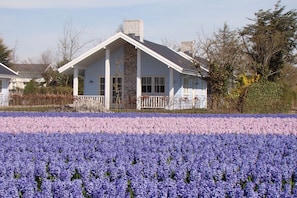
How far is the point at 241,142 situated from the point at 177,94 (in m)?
22.2

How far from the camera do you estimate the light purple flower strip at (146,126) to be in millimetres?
13177

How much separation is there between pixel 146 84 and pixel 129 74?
135 centimetres

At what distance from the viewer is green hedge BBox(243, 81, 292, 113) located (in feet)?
83.9

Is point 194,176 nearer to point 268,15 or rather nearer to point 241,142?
point 241,142

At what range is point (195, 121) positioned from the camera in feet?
51.2

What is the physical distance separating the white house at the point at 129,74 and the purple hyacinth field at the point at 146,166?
1818 cm

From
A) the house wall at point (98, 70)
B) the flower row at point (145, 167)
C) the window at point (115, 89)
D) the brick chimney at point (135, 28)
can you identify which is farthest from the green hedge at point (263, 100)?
the flower row at point (145, 167)

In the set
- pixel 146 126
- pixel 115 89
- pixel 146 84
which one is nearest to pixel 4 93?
pixel 115 89

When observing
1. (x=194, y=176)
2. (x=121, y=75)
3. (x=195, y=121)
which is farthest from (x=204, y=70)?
(x=194, y=176)

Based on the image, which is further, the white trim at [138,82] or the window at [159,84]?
the window at [159,84]

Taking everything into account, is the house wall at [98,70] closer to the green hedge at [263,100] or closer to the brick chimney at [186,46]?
the green hedge at [263,100]

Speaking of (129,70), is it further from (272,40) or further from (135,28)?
(272,40)

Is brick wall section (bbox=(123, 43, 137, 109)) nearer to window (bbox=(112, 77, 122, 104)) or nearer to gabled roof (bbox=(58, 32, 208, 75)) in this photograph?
window (bbox=(112, 77, 122, 104))

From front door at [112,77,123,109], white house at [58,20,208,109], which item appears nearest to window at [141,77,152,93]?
white house at [58,20,208,109]
